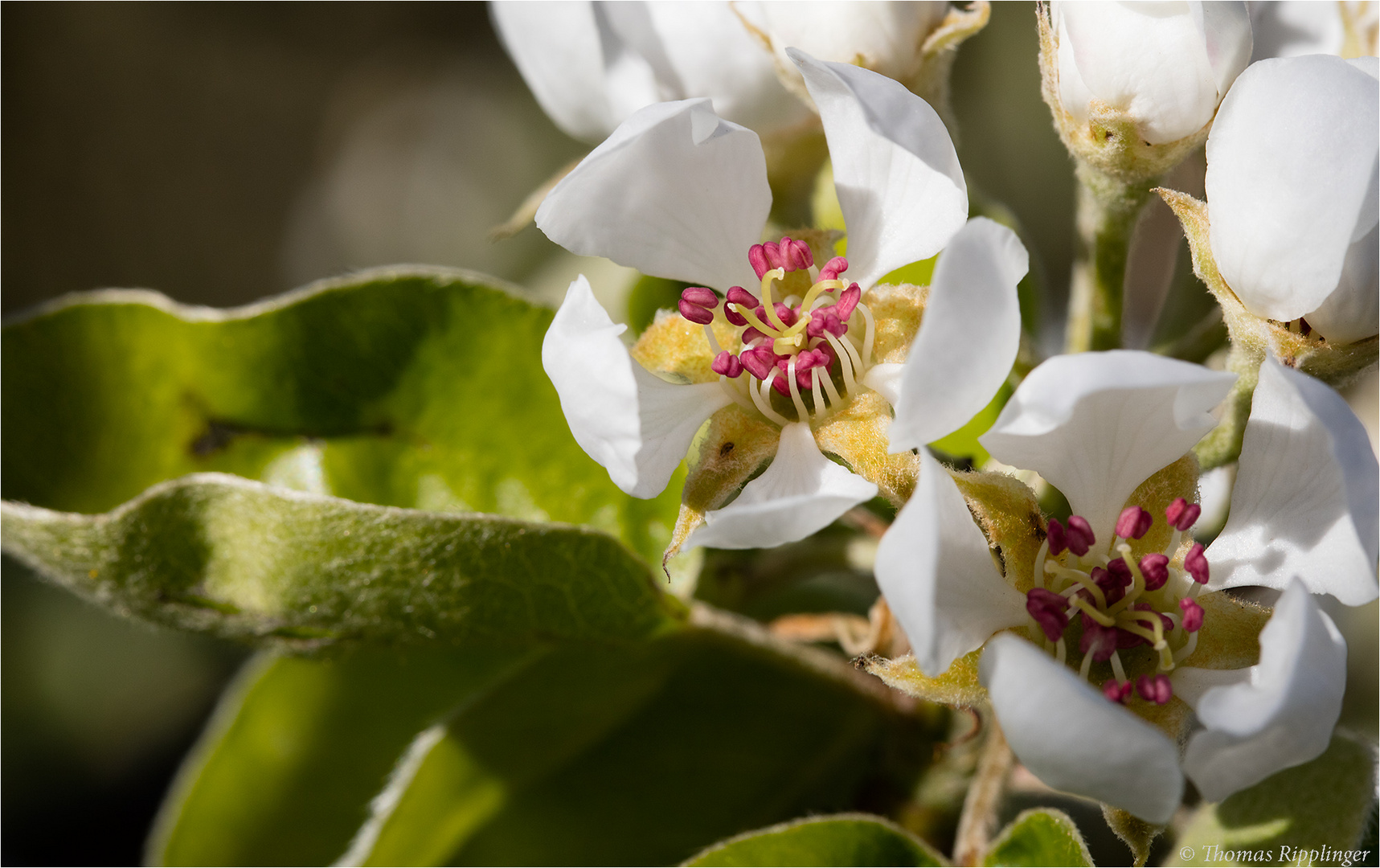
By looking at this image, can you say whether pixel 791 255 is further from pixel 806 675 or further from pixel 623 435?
pixel 806 675

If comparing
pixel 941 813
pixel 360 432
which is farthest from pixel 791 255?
pixel 941 813

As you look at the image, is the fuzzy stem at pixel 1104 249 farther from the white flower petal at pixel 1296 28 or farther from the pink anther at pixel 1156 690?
the pink anther at pixel 1156 690

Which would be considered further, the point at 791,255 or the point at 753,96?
the point at 753,96

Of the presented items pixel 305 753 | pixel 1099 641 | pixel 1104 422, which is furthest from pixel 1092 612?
pixel 305 753

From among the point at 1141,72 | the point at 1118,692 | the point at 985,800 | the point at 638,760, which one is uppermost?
the point at 1141,72

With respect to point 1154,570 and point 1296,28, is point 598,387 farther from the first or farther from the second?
point 1296,28

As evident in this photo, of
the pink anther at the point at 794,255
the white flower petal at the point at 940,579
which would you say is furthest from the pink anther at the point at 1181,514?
the pink anther at the point at 794,255

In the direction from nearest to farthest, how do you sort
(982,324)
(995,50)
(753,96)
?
(982,324) → (753,96) → (995,50)

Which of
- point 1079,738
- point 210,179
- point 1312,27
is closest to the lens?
point 1079,738
